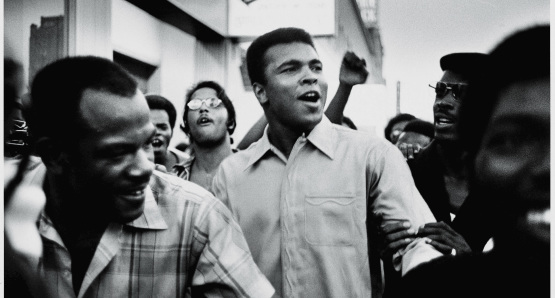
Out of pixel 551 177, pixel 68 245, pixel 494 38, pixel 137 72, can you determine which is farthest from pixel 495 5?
pixel 137 72

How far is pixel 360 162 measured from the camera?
71.8 inches

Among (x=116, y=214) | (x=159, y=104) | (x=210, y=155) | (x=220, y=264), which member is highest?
(x=159, y=104)

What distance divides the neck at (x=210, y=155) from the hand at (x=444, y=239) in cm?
161

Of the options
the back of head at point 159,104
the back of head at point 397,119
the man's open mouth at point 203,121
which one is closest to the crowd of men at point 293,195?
the man's open mouth at point 203,121

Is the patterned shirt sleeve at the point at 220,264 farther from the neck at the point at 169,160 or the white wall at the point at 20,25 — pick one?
the neck at the point at 169,160

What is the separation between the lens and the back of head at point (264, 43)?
2.06m

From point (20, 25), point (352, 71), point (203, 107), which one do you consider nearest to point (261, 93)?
point (352, 71)

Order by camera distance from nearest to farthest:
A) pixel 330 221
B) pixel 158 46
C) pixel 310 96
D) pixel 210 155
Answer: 1. pixel 330 221
2. pixel 310 96
3. pixel 210 155
4. pixel 158 46

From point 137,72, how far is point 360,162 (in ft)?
6.55

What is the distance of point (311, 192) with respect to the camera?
5.97 feet

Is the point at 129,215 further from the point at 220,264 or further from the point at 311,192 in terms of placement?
the point at 311,192

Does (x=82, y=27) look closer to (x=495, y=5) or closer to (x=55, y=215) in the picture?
(x=55, y=215)

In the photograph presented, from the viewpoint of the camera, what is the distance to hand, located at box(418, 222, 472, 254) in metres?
1.33

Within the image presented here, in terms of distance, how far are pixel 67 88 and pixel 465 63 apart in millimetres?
887
